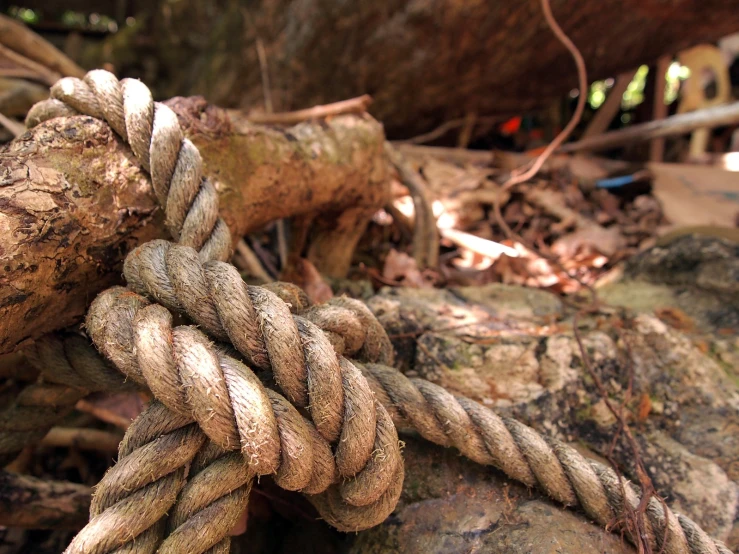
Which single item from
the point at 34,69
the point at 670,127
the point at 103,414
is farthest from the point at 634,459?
the point at 34,69

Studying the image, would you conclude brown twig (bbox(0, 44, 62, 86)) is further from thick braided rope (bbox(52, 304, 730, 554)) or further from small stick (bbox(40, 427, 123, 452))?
thick braided rope (bbox(52, 304, 730, 554))

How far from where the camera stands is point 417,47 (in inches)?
110

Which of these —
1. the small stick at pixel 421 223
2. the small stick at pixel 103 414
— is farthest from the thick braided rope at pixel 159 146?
the small stick at pixel 421 223

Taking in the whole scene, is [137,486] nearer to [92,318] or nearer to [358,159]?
[92,318]

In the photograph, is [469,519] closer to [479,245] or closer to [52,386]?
[52,386]

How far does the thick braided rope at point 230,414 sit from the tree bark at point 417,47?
2329 mm

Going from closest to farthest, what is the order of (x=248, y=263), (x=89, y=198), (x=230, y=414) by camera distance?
(x=230, y=414) → (x=89, y=198) → (x=248, y=263)

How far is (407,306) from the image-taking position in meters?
1.50

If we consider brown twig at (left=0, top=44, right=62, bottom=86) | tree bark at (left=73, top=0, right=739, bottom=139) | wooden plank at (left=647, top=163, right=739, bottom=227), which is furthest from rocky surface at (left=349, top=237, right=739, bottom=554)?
brown twig at (left=0, top=44, right=62, bottom=86)

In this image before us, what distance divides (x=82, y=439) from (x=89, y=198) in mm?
1077

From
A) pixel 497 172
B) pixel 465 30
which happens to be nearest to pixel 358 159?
pixel 465 30

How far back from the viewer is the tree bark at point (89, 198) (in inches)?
35.9

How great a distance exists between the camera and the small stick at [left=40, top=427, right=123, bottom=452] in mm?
1731

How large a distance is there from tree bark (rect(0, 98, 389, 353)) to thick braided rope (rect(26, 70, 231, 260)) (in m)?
0.04
